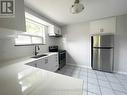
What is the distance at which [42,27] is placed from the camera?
3.68 meters

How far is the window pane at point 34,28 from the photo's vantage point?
2.90 meters

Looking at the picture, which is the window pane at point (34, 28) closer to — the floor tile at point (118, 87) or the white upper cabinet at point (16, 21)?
the white upper cabinet at point (16, 21)

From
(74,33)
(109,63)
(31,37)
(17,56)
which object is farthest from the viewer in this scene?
(74,33)

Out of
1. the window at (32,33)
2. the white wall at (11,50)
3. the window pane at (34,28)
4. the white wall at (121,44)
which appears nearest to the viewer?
the white wall at (11,50)

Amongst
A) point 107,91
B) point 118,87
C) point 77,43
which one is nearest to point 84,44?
point 77,43

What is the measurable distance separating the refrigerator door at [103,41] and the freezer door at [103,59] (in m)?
0.22

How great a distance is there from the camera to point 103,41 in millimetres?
3350

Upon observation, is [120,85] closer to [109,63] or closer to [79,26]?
[109,63]

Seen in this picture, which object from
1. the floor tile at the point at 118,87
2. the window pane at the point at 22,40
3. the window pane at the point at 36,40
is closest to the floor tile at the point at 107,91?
the floor tile at the point at 118,87

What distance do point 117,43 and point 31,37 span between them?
11.3 ft

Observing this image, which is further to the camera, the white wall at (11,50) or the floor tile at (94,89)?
the floor tile at (94,89)

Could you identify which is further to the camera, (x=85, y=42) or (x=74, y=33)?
(x=74, y=33)

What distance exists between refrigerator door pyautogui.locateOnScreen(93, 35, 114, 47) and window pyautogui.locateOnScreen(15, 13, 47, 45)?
7.88ft

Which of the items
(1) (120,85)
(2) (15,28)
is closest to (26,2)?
(2) (15,28)
